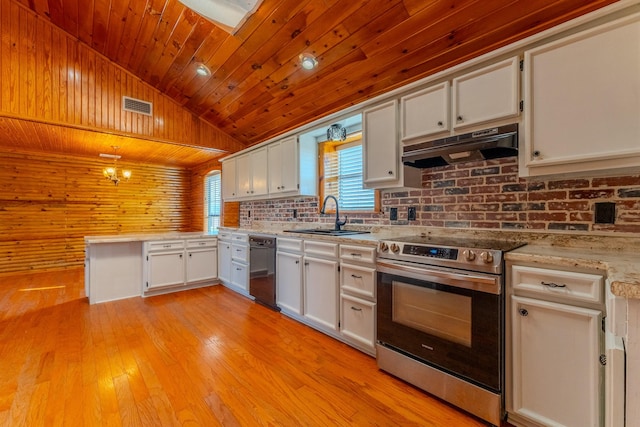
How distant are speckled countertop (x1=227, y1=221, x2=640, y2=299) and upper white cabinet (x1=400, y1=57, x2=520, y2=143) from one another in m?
0.81

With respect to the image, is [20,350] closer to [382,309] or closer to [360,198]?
[382,309]

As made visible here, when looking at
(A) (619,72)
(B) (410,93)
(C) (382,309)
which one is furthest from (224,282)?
(A) (619,72)

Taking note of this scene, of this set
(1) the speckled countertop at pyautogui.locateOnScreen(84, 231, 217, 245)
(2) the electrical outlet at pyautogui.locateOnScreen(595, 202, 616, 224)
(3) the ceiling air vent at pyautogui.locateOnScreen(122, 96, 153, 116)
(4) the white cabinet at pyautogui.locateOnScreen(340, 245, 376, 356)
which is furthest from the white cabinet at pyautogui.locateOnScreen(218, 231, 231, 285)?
(2) the electrical outlet at pyautogui.locateOnScreen(595, 202, 616, 224)

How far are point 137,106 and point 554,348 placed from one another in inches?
214

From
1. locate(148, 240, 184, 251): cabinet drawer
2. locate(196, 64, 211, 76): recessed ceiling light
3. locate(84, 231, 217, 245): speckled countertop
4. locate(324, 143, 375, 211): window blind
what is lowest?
locate(148, 240, 184, 251): cabinet drawer

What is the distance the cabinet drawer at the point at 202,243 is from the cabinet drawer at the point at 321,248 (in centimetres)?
226

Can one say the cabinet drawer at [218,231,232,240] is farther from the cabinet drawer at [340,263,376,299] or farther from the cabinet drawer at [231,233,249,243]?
the cabinet drawer at [340,263,376,299]

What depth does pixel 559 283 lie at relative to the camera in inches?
56.4

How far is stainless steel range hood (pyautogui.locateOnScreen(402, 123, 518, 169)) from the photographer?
1.81 metres

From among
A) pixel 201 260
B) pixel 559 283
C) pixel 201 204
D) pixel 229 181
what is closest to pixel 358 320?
pixel 559 283

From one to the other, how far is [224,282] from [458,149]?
388 centimetres

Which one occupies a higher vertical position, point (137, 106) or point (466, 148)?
point (137, 106)

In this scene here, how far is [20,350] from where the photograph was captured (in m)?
2.44

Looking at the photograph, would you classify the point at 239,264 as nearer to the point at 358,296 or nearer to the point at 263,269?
the point at 263,269
